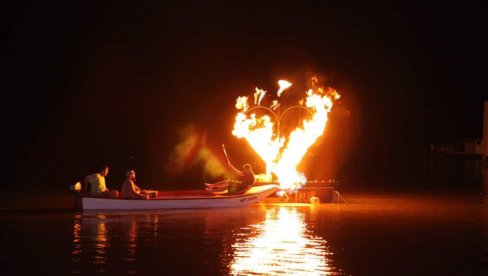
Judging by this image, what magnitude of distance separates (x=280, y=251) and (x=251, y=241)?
2.00 meters

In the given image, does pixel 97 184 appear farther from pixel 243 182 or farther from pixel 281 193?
pixel 281 193

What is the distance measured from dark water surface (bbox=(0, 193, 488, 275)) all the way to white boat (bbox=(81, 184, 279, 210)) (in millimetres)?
337

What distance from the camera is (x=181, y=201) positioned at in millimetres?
29531

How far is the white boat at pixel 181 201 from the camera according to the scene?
93.4ft

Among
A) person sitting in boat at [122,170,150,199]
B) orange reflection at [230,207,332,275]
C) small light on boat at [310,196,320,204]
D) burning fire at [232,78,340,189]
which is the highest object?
burning fire at [232,78,340,189]

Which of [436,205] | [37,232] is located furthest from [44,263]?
[436,205]

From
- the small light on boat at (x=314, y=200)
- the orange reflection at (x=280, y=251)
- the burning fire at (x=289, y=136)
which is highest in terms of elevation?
the burning fire at (x=289, y=136)

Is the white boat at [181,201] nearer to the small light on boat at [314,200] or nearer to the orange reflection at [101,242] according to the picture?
the orange reflection at [101,242]

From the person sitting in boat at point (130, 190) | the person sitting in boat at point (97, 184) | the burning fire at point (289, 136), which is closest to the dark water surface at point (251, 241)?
the person sitting in boat at point (130, 190)

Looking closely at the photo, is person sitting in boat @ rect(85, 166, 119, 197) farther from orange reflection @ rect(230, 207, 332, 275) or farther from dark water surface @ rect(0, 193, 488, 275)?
orange reflection @ rect(230, 207, 332, 275)

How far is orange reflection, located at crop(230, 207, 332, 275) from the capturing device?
57.2ft

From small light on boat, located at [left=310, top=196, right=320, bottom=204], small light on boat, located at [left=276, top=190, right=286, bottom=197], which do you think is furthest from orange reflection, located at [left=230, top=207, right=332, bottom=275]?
small light on boat, located at [left=276, top=190, right=286, bottom=197]

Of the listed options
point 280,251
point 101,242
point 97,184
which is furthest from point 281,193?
point 280,251

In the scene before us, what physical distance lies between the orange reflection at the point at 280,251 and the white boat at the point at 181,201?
3.95m
